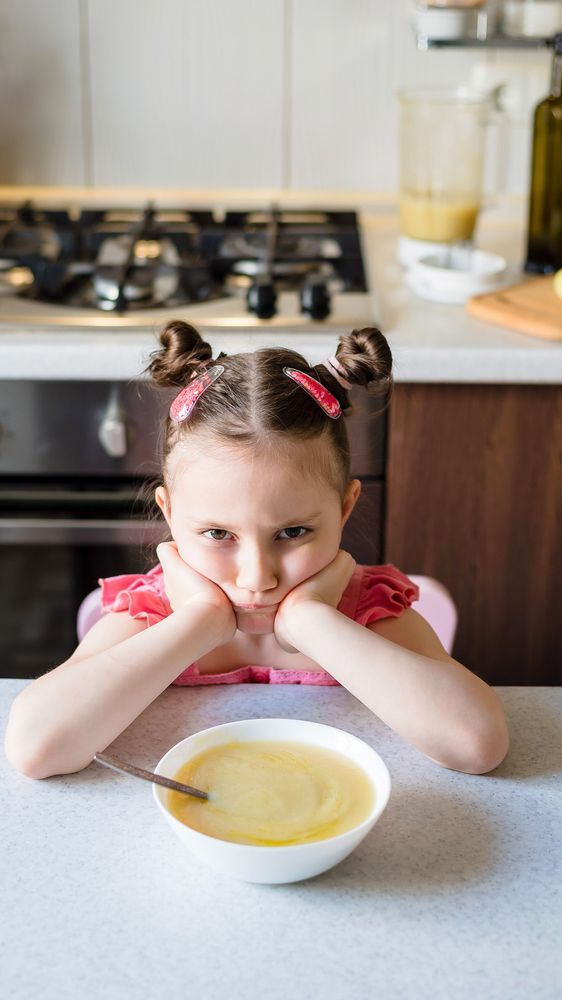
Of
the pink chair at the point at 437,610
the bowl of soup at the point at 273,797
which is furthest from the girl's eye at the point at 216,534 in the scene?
the pink chair at the point at 437,610

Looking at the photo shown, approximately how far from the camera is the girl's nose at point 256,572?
1.00 meters

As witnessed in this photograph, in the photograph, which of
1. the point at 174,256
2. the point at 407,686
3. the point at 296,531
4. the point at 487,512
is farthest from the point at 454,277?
the point at 407,686

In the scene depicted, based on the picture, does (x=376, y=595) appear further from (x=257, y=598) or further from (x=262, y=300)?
(x=262, y=300)

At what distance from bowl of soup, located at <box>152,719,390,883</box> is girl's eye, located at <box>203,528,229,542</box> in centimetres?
21

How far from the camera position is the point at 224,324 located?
1.68 meters

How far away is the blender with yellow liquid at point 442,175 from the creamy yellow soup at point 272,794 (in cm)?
124

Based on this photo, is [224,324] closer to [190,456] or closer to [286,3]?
[190,456]

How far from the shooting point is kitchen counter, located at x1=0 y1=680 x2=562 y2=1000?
2.19 feet

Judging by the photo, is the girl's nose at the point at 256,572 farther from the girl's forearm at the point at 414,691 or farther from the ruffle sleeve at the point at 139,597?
the ruffle sleeve at the point at 139,597

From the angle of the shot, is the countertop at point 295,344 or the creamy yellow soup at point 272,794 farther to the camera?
the countertop at point 295,344

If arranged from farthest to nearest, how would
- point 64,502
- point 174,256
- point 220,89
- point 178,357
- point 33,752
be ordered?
point 220,89, point 174,256, point 64,502, point 178,357, point 33,752

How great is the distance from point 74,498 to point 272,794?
104 cm

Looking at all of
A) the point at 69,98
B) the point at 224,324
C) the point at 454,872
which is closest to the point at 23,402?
the point at 224,324

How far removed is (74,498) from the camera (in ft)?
5.82
